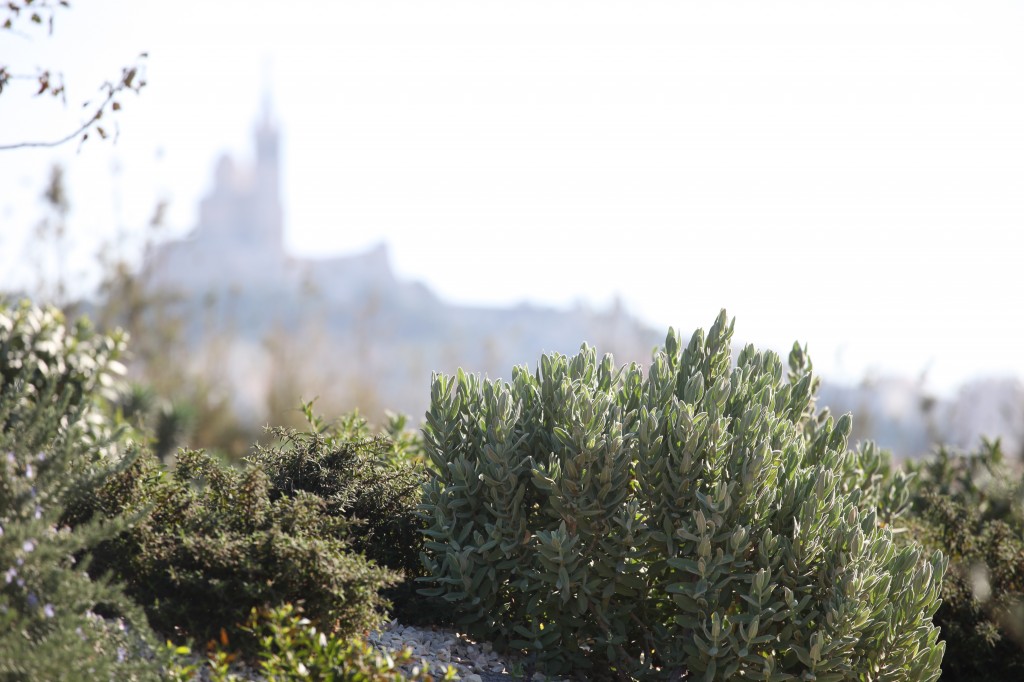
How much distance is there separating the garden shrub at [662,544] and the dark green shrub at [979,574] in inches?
42.1

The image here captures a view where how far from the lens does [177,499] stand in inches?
145

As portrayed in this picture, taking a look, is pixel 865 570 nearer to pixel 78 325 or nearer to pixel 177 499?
pixel 177 499

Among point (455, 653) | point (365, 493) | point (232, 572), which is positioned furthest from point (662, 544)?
point (232, 572)

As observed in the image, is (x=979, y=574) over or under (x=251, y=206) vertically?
under

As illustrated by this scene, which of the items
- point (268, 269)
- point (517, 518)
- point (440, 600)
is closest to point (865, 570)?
point (517, 518)

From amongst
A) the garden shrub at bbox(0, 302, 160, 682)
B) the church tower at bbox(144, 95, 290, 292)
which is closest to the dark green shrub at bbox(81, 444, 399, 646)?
the garden shrub at bbox(0, 302, 160, 682)

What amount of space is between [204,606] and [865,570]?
248 centimetres

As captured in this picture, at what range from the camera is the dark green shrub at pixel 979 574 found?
4.59 metres

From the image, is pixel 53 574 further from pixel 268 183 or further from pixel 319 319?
pixel 268 183

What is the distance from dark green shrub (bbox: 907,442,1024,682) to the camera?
4.59m

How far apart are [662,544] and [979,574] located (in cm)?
244

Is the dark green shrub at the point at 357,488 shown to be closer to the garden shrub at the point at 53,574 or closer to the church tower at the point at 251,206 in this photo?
the garden shrub at the point at 53,574

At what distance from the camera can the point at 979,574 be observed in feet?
15.8

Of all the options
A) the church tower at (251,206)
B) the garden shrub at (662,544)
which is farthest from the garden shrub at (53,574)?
the church tower at (251,206)
